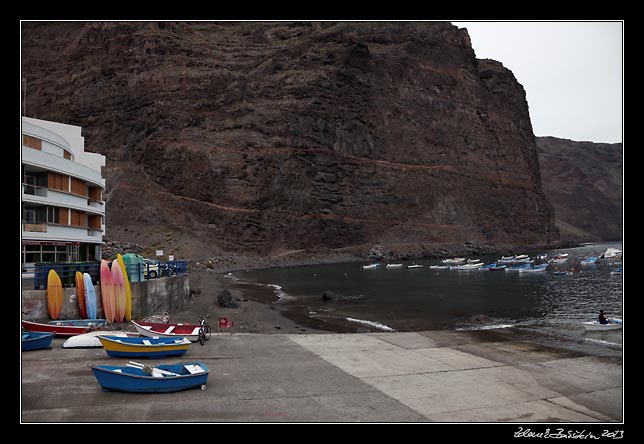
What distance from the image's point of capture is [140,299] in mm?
28078

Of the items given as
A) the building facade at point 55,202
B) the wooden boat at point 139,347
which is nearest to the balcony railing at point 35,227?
the building facade at point 55,202

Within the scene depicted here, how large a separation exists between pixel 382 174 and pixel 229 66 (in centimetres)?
5033

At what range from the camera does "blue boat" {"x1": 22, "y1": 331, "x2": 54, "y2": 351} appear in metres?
17.1

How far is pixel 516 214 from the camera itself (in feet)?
552

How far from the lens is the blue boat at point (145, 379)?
12133 millimetres

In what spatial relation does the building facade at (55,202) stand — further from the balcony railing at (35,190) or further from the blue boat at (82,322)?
the blue boat at (82,322)

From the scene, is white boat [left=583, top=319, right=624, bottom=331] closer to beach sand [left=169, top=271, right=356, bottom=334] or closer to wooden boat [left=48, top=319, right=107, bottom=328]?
beach sand [left=169, top=271, right=356, bottom=334]

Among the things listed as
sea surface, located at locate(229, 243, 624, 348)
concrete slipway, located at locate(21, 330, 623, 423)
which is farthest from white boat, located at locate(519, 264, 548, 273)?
concrete slipway, located at locate(21, 330, 623, 423)

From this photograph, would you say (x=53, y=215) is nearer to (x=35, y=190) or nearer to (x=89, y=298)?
(x=35, y=190)

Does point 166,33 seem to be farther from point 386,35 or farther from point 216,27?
point 386,35

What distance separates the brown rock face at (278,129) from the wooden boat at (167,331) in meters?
94.2

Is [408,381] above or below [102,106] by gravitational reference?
below

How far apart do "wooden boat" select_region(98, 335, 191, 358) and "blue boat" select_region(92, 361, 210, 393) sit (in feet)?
11.1

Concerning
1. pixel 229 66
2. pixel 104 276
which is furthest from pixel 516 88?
pixel 104 276
